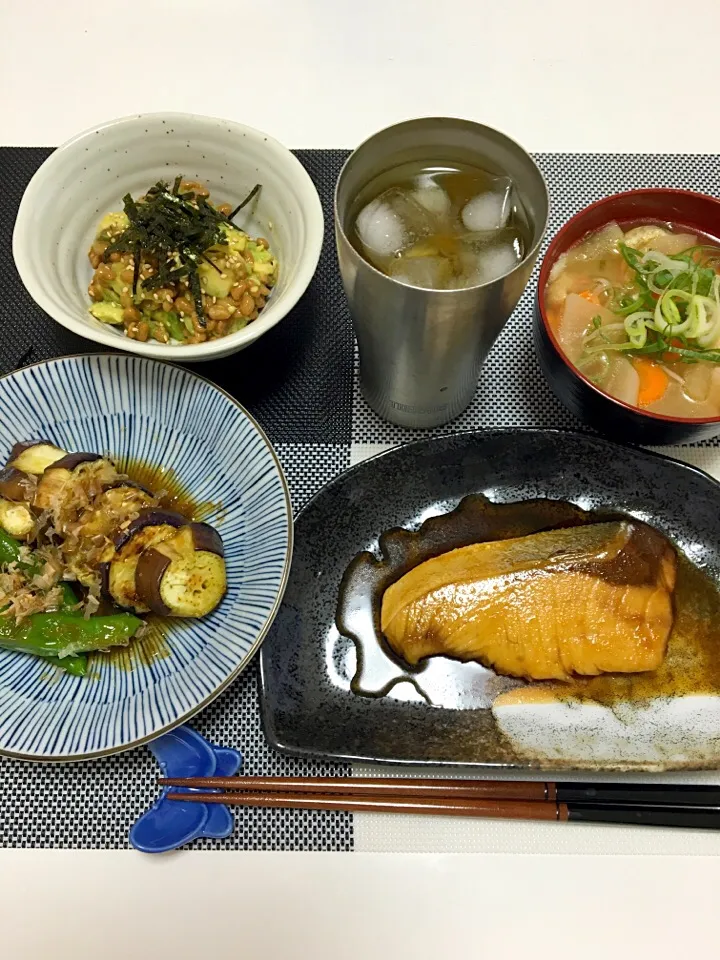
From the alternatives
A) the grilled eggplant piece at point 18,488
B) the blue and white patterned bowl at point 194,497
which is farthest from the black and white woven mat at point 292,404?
the grilled eggplant piece at point 18,488

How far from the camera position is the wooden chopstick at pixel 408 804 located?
123 centimetres

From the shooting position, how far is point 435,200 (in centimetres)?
131

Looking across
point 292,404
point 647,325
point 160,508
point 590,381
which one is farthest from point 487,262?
point 160,508

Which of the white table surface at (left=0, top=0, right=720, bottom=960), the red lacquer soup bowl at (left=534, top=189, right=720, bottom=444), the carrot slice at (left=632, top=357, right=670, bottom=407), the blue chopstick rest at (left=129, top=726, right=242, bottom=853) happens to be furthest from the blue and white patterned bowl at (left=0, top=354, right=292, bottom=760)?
the white table surface at (left=0, top=0, right=720, bottom=960)

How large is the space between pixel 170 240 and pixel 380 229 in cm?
47

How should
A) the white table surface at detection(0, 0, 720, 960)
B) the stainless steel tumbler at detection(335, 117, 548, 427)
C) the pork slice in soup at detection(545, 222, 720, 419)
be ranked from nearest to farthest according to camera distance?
1. the stainless steel tumbler at detection(335, 117, 548, 427)
2. the pork slice in soup at detection(545, 222, 720, 419)
3. the white table surface at detection(0, 0, 720, 960)

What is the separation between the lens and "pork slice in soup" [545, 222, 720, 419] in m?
1.42

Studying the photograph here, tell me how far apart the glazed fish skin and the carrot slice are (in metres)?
0.27

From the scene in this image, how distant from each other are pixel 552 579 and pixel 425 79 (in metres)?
1.55

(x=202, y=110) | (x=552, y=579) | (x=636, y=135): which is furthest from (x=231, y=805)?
(x=636, y=135)

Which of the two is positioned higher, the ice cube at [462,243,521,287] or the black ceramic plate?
the ice cube at [462,243,521,287]

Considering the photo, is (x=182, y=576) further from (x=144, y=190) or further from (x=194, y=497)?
(x=144, y=190)

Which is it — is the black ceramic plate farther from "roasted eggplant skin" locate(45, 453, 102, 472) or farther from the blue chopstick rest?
"roasted eggplant skin" locate(45, 453, 102, 472)

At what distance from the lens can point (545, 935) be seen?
1.21 m
